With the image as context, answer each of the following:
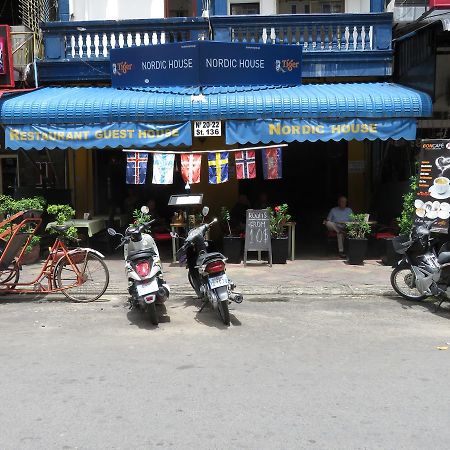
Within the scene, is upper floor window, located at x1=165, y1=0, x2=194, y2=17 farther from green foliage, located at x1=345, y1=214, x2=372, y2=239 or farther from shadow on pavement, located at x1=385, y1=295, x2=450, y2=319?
shadow on pavement, located at x1=385, y1=295, x2=450, y2=319

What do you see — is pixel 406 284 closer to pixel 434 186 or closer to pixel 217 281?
pixel 434 186

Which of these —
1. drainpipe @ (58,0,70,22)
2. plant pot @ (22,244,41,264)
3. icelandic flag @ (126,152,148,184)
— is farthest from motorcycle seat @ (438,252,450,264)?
drainpipe @ (58,0,70,22)

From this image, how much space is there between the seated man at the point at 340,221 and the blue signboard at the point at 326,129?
174cm

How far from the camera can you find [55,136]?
979 centimetres

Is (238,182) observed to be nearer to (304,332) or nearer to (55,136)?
(55,136)

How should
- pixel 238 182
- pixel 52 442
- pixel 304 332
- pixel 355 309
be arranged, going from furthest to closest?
1. pixel 238 182
2. pixel 355 309
3. pixel 304 332
4. pixel 52 442

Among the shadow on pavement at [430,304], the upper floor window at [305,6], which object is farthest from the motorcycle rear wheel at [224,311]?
the upper floor window at [305,6]

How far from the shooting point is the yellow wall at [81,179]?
12859 mm

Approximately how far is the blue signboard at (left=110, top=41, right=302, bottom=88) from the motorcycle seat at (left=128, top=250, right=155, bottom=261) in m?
5.09

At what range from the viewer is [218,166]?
9.88 m

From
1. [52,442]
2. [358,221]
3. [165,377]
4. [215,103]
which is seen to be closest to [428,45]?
[358,221]

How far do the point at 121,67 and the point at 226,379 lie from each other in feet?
26.4

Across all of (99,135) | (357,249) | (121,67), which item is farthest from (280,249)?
(121,67)

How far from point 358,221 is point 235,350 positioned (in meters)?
5.35
